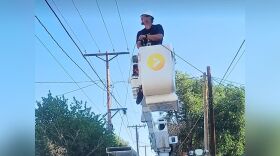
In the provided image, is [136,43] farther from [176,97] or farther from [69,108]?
[69,108]

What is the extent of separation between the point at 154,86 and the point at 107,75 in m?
0.69

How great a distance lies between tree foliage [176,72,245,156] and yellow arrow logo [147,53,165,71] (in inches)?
9.2

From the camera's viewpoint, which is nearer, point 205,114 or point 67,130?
point 67,130

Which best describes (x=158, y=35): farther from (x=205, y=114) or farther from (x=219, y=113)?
(x=219, y=113)

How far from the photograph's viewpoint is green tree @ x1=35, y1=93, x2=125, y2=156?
11.4 ft

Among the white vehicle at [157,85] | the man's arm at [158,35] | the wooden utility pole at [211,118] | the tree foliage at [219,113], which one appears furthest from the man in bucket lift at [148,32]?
the wooden utility pole at [211,118]

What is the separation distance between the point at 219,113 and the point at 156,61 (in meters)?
1.04

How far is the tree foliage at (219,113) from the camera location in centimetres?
340

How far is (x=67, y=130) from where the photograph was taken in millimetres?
3568

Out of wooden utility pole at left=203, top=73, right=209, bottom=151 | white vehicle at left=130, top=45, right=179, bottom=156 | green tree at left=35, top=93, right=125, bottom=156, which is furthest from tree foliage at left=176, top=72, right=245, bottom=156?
green tree at left=35, top=93, right=125, bottom=156

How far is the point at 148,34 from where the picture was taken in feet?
10.8

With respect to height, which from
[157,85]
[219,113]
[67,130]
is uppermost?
[157,85]

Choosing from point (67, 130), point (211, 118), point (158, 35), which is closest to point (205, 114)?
point (211, 118)
